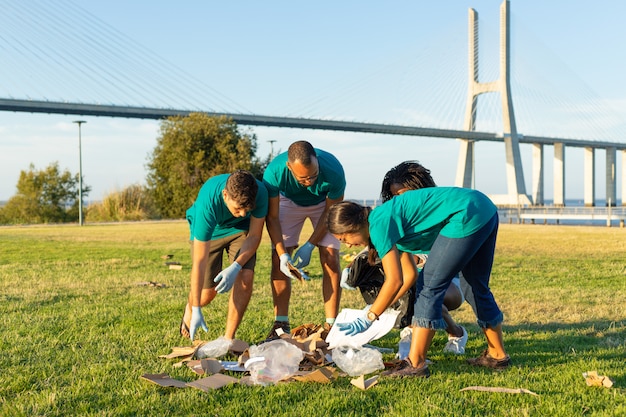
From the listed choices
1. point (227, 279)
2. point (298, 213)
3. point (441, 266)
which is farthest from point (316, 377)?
point (298, 213)

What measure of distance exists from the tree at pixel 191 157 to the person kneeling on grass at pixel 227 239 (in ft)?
104

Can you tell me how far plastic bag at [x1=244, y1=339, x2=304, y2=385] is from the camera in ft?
11.3

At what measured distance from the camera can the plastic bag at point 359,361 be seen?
3.58 m

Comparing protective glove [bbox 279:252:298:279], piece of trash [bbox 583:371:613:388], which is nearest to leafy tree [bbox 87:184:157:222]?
protective glove [bbox 279:252:298:279]

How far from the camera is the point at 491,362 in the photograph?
376cm

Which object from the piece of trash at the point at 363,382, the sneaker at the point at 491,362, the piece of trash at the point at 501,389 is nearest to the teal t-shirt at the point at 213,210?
the piece of trash at the point at 363,382

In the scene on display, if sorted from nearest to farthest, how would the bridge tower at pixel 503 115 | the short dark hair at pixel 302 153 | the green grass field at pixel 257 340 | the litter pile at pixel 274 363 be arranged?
1. the green grass field at pixel 257 340
2. the litter pile at pixel 274 363
3. the short dark hair at pixel 302 153
4. the bridge tower at pixel 503 115

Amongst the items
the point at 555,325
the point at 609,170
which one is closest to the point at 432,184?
the point at 555,325

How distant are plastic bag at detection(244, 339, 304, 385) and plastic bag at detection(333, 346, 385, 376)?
0.80ft

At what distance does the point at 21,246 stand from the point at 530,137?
48046mm

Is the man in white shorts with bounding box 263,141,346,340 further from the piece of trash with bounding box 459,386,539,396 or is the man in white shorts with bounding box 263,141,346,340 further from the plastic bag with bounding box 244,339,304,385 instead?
the piece of trash with bounding box 459,386,539,396

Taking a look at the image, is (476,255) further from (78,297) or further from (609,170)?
(609,170)

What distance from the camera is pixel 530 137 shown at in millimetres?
54500

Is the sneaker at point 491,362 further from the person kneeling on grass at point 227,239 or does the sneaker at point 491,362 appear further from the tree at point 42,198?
the tree at point 42,198
